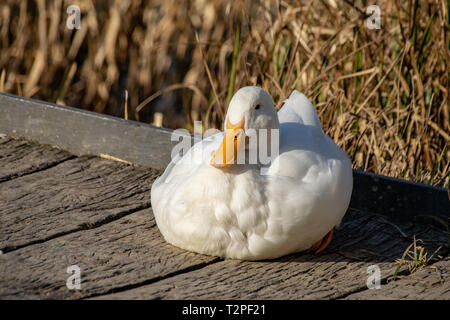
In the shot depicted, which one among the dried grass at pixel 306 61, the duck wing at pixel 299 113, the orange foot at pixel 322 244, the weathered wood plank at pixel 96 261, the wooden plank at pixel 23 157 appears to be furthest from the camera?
the dried grass at pixel 306 61

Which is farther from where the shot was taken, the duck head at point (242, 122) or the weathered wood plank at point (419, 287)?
the duck head at point (242, 122)

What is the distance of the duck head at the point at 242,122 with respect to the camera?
2.37 m

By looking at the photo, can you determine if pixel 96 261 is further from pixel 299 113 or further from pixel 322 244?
pixel 299 113

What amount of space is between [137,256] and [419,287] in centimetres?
86

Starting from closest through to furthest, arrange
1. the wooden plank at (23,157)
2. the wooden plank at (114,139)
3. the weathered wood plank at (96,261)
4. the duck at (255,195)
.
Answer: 1. the weathered wood plank at (96,261)
2. the duck at (255,195)
3. the wooden plank at (114,139)
4. the wooden plank at (23,157)

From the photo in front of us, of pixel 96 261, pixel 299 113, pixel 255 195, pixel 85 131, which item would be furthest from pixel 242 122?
pixel 85 131

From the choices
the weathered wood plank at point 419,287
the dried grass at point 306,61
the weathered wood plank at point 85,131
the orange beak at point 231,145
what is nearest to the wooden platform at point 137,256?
the weathered wood plank at point 419,287

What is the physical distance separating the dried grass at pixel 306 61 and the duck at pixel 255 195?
2.74ft

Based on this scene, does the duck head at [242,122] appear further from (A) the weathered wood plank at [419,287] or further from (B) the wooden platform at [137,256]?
(A) the weathered wood plank at [419,287]

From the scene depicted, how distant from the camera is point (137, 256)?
242 centimetres

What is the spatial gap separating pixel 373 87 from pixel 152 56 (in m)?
2.08

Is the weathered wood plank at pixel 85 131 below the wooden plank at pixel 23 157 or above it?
above

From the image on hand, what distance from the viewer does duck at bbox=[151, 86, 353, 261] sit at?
2.34 metres

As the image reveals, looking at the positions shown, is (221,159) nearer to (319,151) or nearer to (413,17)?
(319,151)
